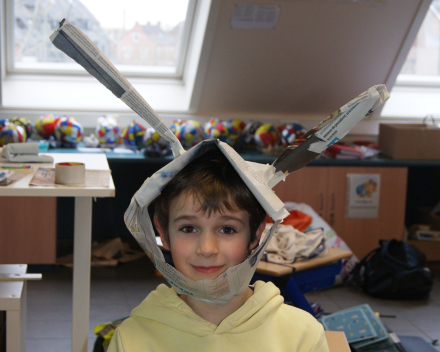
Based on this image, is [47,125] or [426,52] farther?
[426,52]

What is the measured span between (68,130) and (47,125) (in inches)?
5.2

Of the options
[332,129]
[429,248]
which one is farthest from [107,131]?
[332,129]

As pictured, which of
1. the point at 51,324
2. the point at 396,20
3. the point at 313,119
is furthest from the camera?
the point at 313,119

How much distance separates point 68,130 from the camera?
3104mm

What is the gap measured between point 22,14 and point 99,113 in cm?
77

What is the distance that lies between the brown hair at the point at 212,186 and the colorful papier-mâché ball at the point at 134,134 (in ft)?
7.53

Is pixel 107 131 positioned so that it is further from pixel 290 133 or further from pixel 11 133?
pixel 290 133

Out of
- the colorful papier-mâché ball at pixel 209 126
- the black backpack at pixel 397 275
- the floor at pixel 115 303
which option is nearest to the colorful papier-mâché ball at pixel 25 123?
the floor at pixel 115 303

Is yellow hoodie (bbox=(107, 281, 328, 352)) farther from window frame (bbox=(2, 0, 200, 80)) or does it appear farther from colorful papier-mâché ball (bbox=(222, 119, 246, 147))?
window frame (bbox=(2, 0, 200, 80))

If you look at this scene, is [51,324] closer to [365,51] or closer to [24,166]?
[24,166]

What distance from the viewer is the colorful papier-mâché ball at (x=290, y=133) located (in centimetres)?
331

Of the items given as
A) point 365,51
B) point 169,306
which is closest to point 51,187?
point 169,306

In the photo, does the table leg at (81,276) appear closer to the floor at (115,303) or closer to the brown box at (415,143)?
the floor at (115,303)

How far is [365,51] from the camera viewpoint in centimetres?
339
